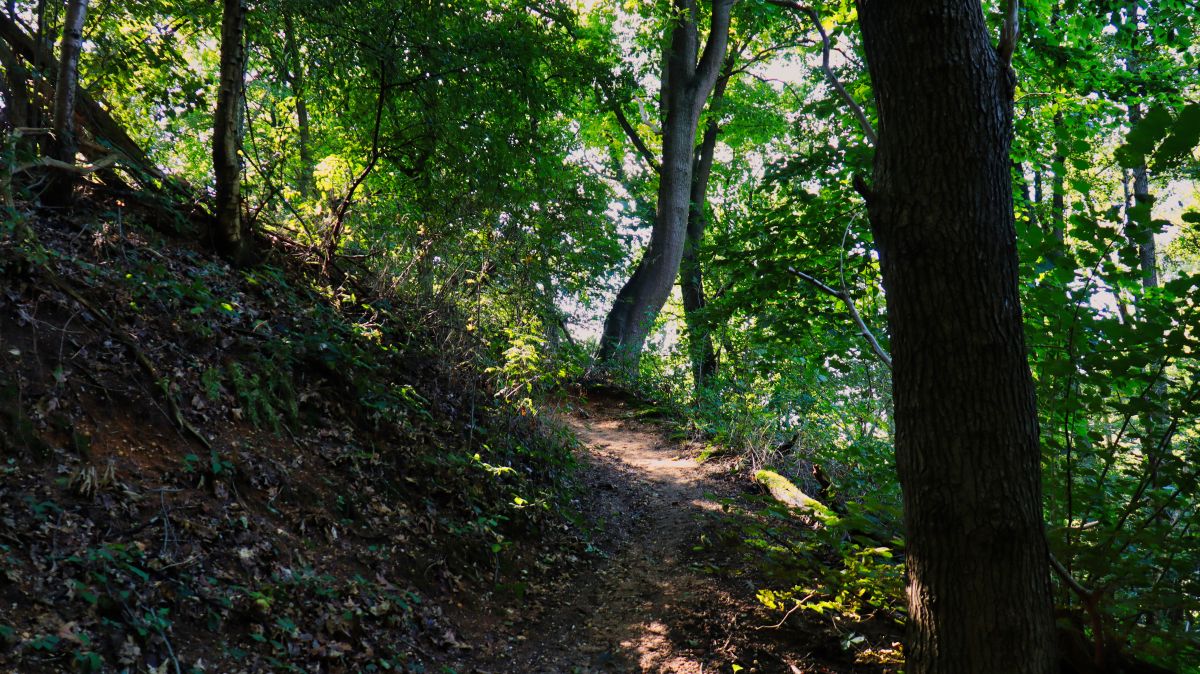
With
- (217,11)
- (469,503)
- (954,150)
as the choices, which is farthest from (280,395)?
(954,150)

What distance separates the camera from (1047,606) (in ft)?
7.75

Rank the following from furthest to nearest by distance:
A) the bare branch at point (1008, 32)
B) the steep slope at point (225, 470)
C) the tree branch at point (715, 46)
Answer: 1. the tree branch at point (715, 46)
2. the steep slope at point (225, 470)
3. the bare branch at point (1008, 32)

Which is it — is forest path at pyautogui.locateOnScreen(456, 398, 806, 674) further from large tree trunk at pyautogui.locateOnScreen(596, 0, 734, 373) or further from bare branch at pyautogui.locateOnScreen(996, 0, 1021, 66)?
large tree trunk at pyautogui.locateOnScreen(596, 0, 734, 373)

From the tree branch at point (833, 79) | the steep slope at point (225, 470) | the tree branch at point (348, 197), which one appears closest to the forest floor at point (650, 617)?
the steep slope at point (225, 470)

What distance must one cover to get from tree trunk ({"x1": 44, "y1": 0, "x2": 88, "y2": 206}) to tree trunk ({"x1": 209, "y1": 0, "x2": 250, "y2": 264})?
38.4 inches

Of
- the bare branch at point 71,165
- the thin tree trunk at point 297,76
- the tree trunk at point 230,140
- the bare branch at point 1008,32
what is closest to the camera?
the bare branch at point 1008,32

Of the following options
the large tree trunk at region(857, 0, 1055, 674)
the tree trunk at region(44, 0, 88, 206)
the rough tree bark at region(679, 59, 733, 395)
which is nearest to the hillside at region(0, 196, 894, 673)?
the tree trunk at region(44, 0, 88, 206)

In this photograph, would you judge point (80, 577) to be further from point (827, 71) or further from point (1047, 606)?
point (827, 71)

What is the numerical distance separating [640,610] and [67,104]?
6102mm

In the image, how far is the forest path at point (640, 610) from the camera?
14.1ft

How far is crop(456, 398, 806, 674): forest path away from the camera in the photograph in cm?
429

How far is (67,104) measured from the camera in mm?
5199

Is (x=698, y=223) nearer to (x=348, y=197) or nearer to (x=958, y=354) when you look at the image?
(x=348, y=197)

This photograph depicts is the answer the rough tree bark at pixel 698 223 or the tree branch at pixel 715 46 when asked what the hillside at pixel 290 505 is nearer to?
the rough tree bark at pixel 698 223
